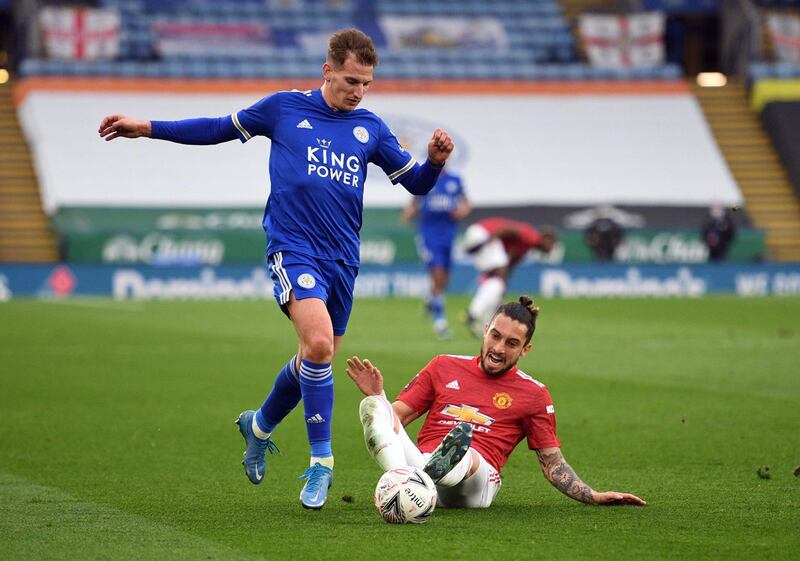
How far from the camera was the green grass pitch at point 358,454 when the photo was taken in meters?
5.68

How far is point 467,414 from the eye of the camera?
6805mm

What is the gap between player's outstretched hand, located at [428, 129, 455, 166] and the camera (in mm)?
6793

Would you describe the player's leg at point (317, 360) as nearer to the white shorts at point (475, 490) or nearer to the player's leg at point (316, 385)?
the player's leg at point (316, 385)

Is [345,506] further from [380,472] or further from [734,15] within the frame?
[734,15]

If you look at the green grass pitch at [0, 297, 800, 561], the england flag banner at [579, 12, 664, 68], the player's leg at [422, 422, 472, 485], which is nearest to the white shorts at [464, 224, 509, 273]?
the green grass pitch at [0, 297, 800, 561]

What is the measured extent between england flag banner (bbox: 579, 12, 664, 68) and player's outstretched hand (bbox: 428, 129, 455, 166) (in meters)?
33.5

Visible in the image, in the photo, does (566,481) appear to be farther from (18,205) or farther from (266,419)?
(18,205)

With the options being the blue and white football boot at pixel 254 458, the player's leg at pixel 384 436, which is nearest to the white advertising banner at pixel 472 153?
the blue and white football boot at pixel 254 458

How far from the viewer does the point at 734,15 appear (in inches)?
1629

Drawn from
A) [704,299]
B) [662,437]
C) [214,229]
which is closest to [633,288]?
[704,299]

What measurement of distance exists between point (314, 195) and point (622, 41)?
112 feet

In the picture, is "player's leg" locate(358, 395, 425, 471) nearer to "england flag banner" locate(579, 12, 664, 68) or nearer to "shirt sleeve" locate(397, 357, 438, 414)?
"shirt sleeve" locate(397, 357, 438, 414)

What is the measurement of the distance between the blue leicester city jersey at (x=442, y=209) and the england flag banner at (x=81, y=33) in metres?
18.5

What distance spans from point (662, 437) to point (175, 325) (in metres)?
12.5
